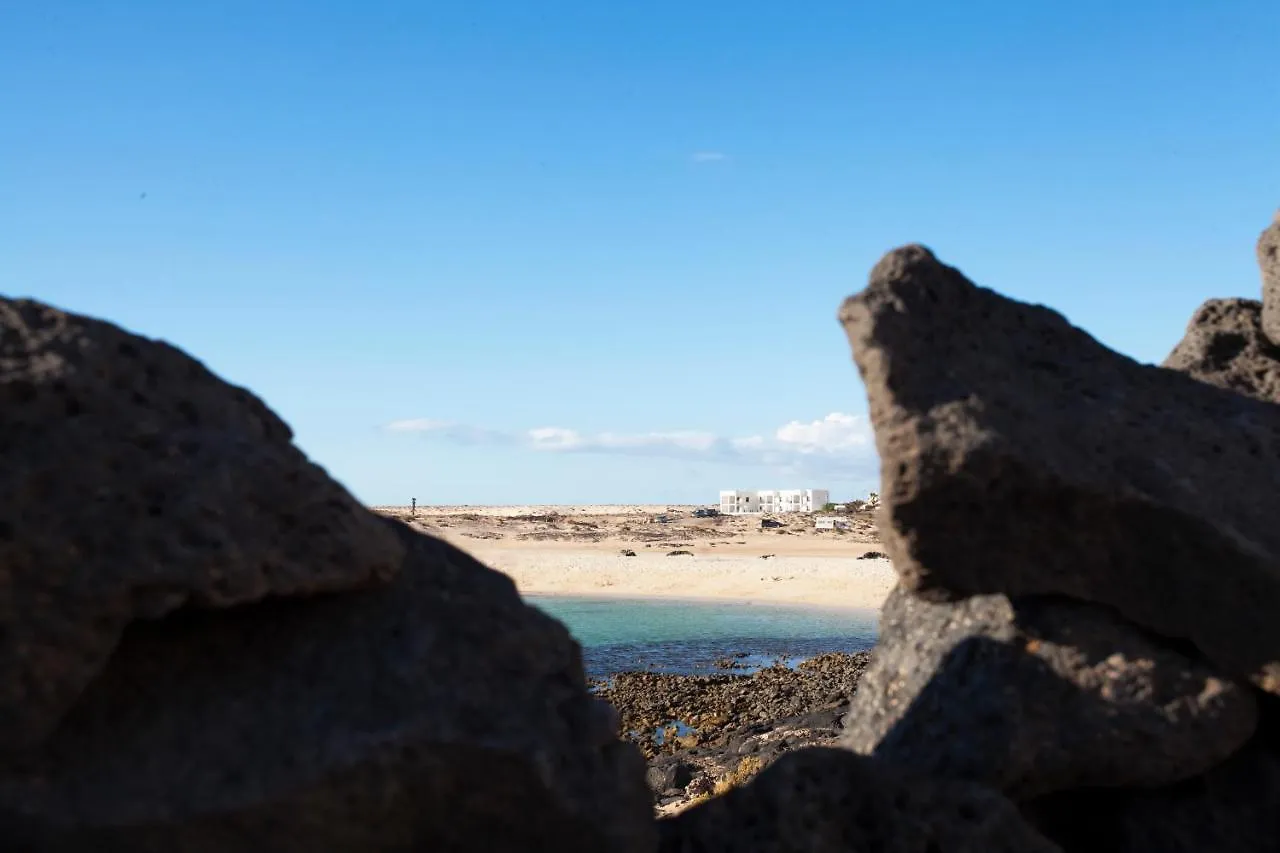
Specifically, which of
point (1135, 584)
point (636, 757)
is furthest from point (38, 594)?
point (1135, 584)

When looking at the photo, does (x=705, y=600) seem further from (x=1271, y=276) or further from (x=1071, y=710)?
(x=1071, y=710)

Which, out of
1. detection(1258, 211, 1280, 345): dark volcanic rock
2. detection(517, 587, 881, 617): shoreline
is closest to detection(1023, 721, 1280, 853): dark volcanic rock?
detection(1258, 211, 1280, 345): dark volcanic rock

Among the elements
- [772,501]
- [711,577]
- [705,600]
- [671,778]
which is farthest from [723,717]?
[772,501]

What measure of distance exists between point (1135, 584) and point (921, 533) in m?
1.13

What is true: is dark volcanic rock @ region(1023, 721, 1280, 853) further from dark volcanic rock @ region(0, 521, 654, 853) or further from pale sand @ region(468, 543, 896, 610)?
pale sand @ region(468, 543, 896, 610)

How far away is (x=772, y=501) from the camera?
148375 mm

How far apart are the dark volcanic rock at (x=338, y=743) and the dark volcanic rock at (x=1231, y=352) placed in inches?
172

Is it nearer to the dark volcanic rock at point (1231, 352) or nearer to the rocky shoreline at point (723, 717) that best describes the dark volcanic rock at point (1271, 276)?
the dark volcanic rock at point (1231, 352)

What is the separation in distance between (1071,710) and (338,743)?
3434 mm

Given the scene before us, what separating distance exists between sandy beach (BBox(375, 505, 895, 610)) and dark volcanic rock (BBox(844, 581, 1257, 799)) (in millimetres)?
31052

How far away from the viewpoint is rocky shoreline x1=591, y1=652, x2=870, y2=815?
1307 cm

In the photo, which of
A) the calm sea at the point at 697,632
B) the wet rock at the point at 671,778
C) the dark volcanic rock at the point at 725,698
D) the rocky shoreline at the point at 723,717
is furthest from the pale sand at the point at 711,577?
the wet rock at the point at 671,778

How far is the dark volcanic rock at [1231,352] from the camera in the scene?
681 centimetres

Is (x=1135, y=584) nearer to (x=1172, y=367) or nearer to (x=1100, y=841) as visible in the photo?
(x=1100, y=841)
